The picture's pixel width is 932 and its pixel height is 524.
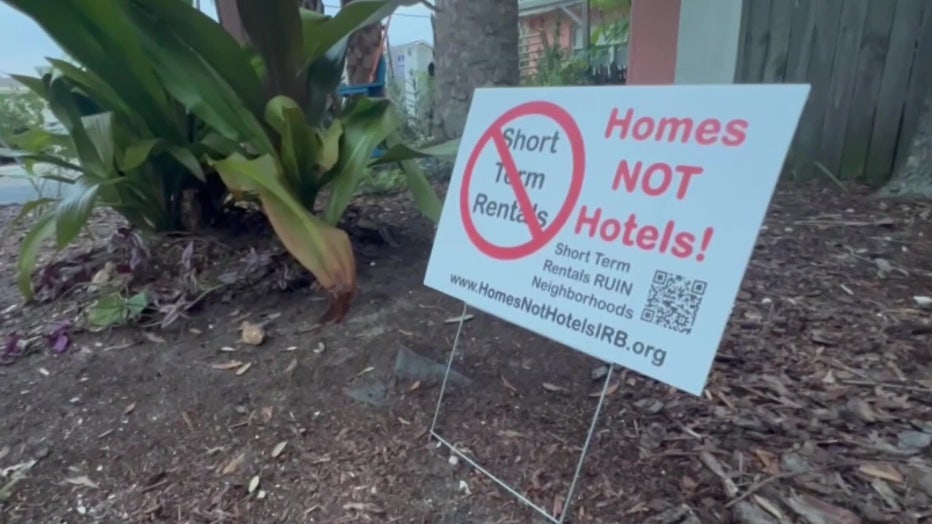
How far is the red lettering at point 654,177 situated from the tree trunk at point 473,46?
2282mm

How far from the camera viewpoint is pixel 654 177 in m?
1.07

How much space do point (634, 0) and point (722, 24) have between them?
→ 3.58 feet

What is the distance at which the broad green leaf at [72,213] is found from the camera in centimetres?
165

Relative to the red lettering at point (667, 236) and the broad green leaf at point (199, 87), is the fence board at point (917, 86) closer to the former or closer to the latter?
the red lettering at point (667, 236)

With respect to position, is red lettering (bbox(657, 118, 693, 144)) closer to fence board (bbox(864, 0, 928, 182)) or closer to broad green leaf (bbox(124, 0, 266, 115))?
broad green leaf (bbox(124, 0, 266, 115))

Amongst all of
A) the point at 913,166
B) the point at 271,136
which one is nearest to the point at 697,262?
the point at 271,136

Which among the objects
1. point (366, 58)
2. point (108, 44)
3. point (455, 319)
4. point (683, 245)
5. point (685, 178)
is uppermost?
point (366, 58)

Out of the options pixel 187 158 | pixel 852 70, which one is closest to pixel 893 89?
pixel 852 70

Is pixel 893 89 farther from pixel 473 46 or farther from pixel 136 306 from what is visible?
pixel 136 306

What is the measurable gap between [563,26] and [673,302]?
604 inches

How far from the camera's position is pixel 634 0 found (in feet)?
15.8

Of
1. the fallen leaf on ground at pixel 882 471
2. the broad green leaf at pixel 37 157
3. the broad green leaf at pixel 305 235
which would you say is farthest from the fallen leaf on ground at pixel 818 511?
the broad green leaf at pixel 37 157

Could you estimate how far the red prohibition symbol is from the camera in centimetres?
119

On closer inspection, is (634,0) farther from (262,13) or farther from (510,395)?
(510,395)
